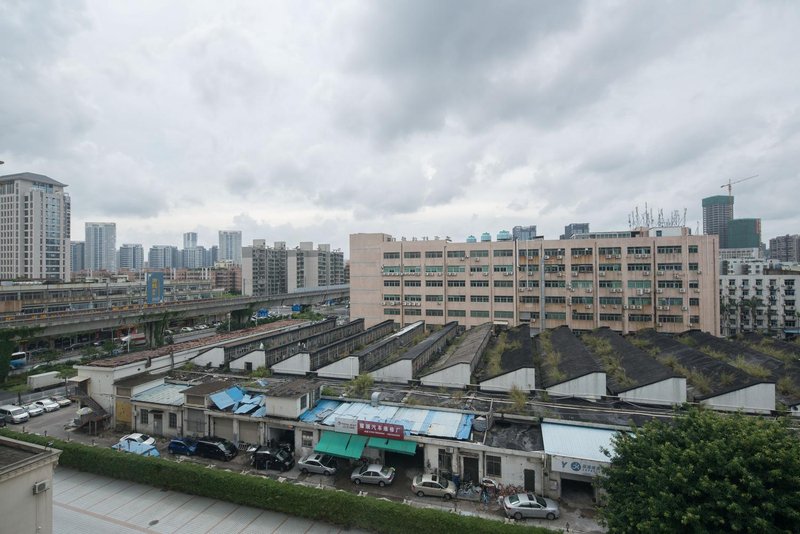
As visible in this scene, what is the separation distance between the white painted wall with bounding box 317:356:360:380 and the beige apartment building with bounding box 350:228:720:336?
2267cm

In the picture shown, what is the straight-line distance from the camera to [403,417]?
20516 millimetres

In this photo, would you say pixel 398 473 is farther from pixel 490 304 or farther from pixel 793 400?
pixel 490 304

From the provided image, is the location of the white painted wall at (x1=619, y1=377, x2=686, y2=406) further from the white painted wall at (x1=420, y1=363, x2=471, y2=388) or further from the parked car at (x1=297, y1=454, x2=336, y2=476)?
the parked car at (x1=297, y1=454, x2=336, y2=476)

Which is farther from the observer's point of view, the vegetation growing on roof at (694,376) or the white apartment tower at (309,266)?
the white apartment tower at (309,266)

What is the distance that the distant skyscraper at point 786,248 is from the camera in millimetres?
131750

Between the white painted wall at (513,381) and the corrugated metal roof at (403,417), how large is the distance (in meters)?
5.02

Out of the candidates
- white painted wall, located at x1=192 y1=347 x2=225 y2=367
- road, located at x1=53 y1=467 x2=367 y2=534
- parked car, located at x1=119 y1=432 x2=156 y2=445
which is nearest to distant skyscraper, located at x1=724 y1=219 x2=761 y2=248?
white painted wall, located at x1=192 y1=347 x2=225 y2=367

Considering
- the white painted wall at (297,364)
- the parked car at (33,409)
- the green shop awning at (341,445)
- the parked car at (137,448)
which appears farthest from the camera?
the white painted wall at (297,364)

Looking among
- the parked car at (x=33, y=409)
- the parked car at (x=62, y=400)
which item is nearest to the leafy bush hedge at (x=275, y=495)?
the parked car at (x=33, y=409)

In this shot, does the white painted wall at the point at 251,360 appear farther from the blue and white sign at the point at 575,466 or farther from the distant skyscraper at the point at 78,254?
the distant skyscraper at the point at 78,254

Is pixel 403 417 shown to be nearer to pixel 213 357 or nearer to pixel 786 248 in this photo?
pixel 213 357

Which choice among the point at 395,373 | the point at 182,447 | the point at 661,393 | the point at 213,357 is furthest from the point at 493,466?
the point at 213,357

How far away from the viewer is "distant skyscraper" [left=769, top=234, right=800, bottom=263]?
131750 mm

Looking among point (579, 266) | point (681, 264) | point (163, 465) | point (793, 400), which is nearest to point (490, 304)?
point (579, 266)
